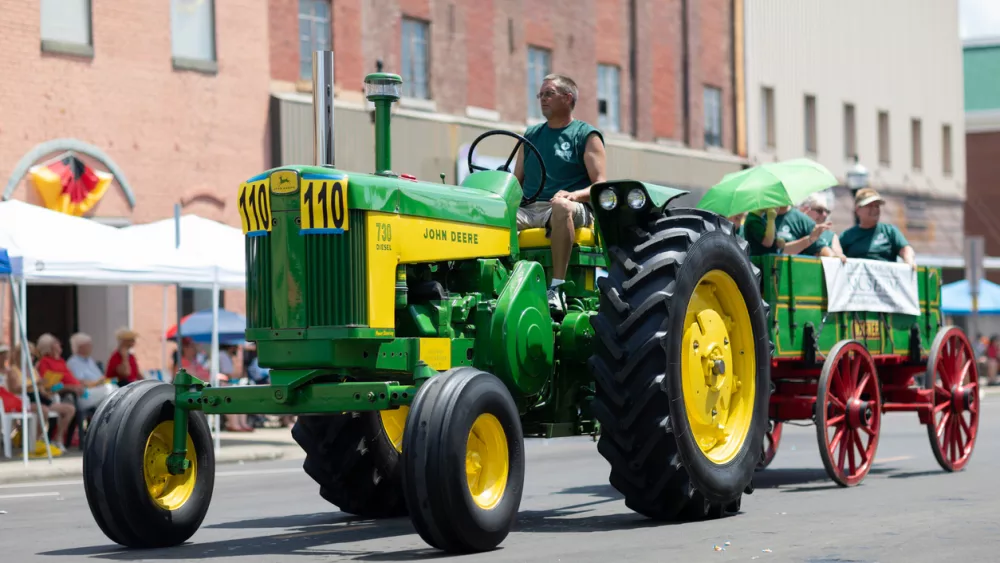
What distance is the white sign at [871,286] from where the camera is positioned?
12953 millimetres

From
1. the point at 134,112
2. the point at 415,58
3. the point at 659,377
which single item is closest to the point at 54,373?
the point at 134,112

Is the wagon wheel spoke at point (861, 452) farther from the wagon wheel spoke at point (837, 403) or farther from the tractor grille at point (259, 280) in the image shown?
the tractor grille at point (259, 280)

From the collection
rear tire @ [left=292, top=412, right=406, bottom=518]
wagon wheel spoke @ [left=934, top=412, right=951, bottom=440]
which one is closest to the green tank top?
rear tire @ [left=292, top=412, right=406, bottom=518]

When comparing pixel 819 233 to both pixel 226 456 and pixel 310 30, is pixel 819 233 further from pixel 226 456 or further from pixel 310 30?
pixel 310 30

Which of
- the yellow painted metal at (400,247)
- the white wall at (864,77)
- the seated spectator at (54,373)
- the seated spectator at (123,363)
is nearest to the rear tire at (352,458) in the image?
the yellow painted metal at (400,247)

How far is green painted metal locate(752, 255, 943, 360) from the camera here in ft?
40.0

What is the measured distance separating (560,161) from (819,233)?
3.48 m

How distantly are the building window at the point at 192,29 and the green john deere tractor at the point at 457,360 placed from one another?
53.6ft

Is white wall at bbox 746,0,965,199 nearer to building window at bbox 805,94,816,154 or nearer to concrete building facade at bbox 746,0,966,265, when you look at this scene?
concrete building facade at bbox 746,0,966,265

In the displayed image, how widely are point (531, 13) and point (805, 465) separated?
19701 millimetres

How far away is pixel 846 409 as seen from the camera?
41.4ft

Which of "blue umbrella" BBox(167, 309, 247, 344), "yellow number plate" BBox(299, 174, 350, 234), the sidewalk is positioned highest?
"yellow number plate" BBox(299, 174, 350, 234)

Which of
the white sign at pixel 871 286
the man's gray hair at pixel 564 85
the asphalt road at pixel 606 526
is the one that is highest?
the man's gray hair at pixel 564 85

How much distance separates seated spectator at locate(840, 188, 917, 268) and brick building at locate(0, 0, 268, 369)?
43.1 ft
